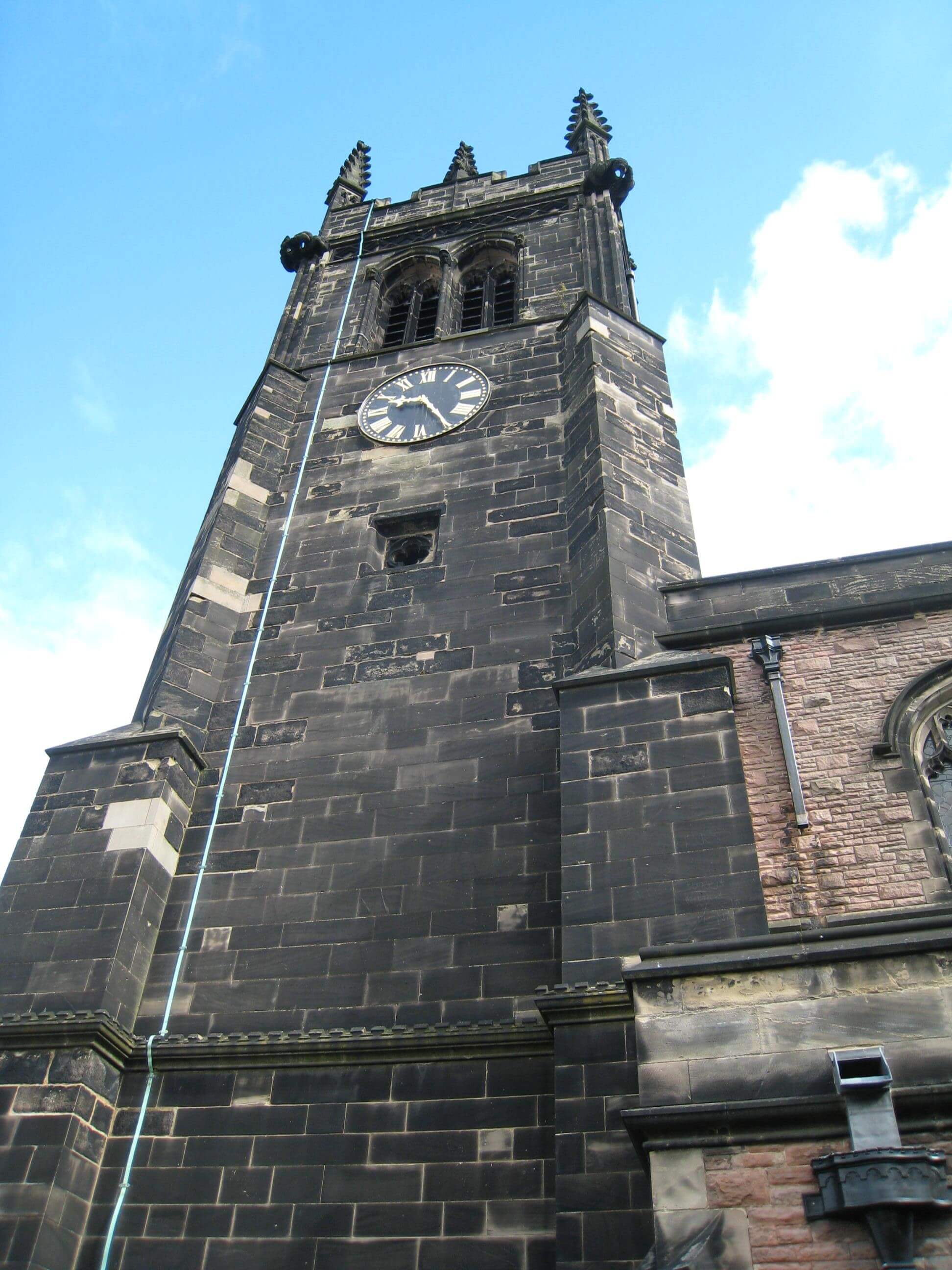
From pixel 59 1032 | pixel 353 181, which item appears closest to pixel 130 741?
pixel 59 1032

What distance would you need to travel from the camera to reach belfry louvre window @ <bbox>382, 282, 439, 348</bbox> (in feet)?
66.8

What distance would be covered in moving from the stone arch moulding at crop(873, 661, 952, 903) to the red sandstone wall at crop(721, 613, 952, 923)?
8 centimetres

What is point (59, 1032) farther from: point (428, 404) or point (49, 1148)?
point (428, 404)

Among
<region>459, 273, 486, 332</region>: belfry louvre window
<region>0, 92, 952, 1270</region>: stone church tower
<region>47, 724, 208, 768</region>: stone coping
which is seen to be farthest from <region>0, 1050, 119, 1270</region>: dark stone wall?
<region>459, 273, 486, 332</region>: belfry louvre window

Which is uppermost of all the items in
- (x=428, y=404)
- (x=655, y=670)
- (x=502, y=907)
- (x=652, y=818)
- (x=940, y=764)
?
(x=428, y=404)

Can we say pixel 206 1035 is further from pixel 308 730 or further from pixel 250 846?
pixel 308 730

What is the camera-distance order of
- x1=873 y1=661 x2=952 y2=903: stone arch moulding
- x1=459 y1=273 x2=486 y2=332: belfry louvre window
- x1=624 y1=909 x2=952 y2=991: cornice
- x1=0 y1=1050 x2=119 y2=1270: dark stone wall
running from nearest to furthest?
1. x1=624 y1=909 x2=952 y2=991: cornice
2. x1=0 y1=1050 x2=119 y2=1270: dark stone wall
3. x1=873 y1=661 x2=952 y2=903: stone arch moulding
4. x1=459 y1=273 x2=486 y2=332: belfry louvre window

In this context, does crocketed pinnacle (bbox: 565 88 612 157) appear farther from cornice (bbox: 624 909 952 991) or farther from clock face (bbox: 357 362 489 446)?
cornice (bbox: 624 909 952 991)

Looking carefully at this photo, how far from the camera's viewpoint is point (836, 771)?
392 inches

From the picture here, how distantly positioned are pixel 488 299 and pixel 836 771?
12.9 meters

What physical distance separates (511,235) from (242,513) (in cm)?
932

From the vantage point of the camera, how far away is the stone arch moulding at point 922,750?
30.1 feet

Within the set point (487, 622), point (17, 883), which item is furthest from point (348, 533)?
point (17, 883)

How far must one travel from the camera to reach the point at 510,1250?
812 cm
